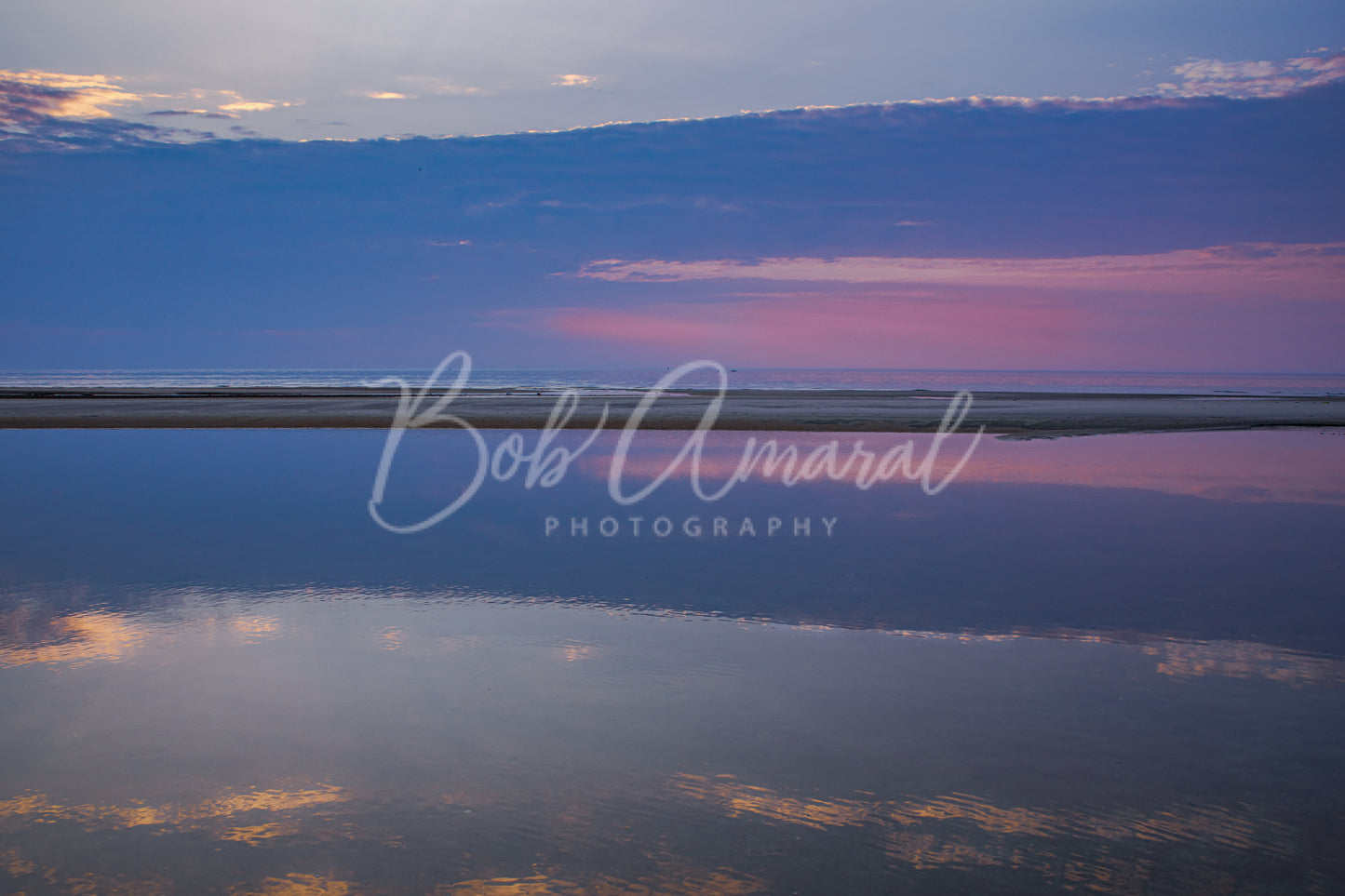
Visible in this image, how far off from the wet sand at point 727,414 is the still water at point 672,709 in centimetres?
A: 2377

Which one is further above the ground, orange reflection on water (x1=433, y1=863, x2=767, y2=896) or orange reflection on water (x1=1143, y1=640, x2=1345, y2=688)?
orange reflection on water (x1=1143, y1=640, x2=1345, y2=688)

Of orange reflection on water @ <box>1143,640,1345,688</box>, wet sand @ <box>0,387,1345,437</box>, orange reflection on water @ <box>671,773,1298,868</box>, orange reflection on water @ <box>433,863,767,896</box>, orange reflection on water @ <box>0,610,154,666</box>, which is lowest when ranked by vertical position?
orange reflection on water @ <box>0,610,154,666</box>

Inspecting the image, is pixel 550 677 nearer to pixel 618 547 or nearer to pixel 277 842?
pixel 277 842

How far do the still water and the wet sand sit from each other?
23.8 meters

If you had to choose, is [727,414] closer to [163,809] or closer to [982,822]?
[982,822]

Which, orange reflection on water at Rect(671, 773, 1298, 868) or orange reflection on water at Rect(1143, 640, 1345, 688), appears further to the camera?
→ orange reflection on water at Rect(1143, 640, 1345, 688)

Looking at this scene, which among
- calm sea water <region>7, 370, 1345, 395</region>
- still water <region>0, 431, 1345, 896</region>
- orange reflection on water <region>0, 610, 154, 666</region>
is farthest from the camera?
calm sea water <region>7, 370, 1345, 395</region>

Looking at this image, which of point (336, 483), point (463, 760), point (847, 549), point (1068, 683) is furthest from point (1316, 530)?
point (336, 483)

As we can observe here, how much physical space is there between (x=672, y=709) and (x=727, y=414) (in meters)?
38.8

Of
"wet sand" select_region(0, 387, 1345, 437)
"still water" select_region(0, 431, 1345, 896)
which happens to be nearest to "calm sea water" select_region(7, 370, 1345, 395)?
"wet sand" select_region(0, 387, 1345, 437)

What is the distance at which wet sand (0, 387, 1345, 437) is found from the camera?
37.5 metres

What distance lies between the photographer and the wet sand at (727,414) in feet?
123

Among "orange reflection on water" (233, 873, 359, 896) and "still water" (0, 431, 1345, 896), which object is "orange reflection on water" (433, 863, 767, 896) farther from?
A: "orange reflection on water" (233, 873, 359, 896)

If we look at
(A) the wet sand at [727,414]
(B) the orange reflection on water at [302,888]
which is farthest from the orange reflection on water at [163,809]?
(A) the wet sand at [727,414]
